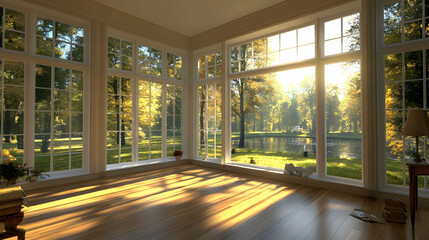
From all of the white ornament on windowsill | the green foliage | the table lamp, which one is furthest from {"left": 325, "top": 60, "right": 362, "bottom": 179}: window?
the green foliage

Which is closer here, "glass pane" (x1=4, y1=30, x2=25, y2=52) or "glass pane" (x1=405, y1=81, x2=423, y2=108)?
"glass pane" (x1=405, y1=81, x2=423, y2=108)

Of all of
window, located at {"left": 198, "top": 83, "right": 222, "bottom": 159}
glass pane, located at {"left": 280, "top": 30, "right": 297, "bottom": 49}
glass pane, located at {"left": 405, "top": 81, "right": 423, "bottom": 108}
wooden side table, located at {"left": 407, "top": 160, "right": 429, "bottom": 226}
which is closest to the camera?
wooden side table, located at {"left": 407, "top": 160, "right": 429, "bottom": 226}

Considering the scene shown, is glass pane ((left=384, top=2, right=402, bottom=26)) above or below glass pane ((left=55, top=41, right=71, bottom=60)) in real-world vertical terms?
above

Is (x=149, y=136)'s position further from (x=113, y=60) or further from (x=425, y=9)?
(x=425, y=9)

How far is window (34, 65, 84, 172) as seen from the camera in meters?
4.20

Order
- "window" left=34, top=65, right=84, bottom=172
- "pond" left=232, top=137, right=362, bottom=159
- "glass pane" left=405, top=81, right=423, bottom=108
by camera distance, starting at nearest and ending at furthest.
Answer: "glass pane" left=405, top=81, right=423, bottom=108
"window" left=34, top=65, right=84, bottom=172
"pond" left=232, top=137, right=362, bottom=159

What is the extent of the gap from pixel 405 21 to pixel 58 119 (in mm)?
6175

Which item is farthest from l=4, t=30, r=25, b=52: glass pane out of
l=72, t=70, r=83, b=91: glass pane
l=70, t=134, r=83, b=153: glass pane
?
l=70, t=134, r=83, b=153: glass pane

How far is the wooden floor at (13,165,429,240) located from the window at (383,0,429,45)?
8.37ft

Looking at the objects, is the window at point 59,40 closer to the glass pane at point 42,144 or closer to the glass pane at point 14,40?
the glass pane at point 14,40

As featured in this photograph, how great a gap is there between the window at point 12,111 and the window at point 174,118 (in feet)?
10.3

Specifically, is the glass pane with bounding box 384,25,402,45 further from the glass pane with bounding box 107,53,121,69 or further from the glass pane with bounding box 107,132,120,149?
the glass pane with bounding box 107,132,120,149

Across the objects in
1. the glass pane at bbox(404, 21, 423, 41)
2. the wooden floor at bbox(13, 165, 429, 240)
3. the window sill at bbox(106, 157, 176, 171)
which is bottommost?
the wooden floor at bbox(13, 165, 429, 240)

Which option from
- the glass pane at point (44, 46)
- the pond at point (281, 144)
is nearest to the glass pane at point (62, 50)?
the glass pane at point (44, 46)
